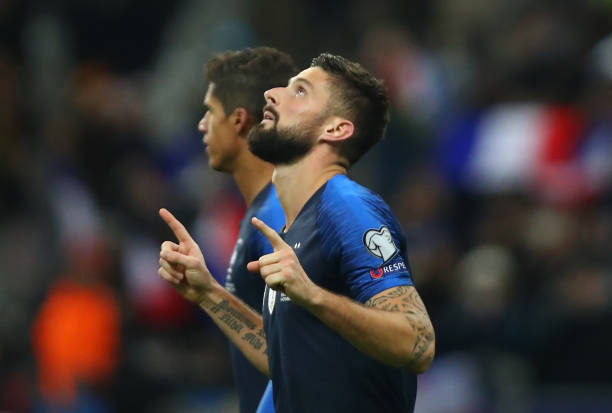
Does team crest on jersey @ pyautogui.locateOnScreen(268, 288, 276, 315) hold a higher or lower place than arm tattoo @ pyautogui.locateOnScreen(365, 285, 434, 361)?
lower

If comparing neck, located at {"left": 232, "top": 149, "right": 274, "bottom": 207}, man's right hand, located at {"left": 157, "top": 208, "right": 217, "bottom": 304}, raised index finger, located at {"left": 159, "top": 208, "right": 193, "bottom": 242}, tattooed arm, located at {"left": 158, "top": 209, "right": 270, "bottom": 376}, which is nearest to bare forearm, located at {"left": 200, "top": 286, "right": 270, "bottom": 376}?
tattooed arm, located at {"left": 158, "top": 209, "right": 270, "bottom": 376}

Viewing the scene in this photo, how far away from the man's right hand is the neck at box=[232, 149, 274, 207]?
86 centimetres

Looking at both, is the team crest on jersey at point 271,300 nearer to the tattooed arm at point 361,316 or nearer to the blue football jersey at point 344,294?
the blue football jersey at point 344,294

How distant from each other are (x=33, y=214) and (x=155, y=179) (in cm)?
180

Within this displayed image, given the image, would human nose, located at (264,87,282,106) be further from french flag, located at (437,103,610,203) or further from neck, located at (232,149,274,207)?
french flag, located at (437,103,610,203)

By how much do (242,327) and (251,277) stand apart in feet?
1.32

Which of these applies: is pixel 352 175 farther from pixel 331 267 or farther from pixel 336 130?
pixel 331 267

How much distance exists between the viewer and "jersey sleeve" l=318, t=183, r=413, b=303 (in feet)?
14.3

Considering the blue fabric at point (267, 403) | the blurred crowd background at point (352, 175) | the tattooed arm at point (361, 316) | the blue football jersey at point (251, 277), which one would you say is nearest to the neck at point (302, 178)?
the tattooed arm at point (361, 316)

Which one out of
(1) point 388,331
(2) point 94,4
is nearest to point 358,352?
(1) point 388,331

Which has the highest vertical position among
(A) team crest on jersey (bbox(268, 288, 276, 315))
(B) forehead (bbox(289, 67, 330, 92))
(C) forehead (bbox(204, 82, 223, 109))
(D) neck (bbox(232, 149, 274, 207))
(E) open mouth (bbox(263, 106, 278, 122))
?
(B) forehead (bbox(289, 67, 330, 92))

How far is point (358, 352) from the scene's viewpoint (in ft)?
14.9

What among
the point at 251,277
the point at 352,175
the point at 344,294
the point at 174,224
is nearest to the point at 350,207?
the point at 344,294

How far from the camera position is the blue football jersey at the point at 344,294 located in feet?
14.4
